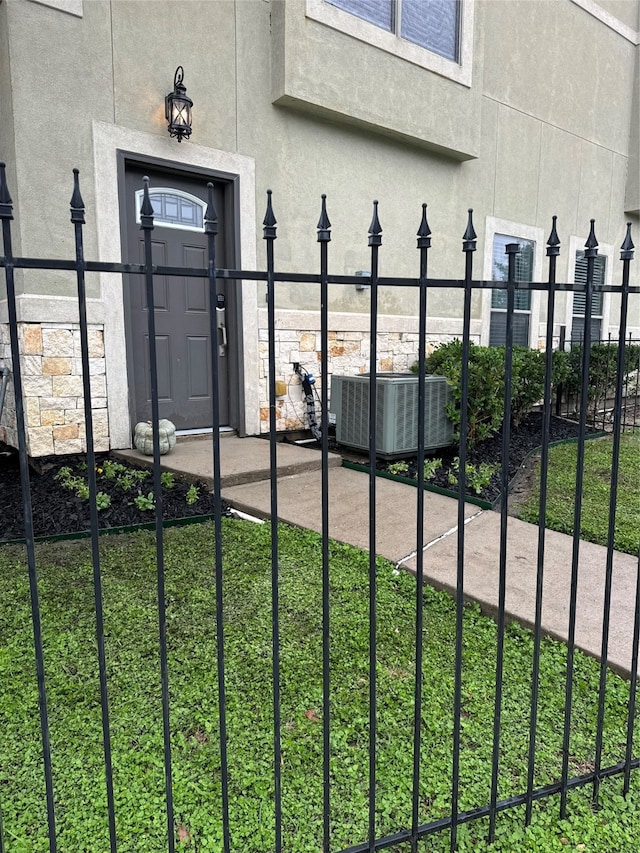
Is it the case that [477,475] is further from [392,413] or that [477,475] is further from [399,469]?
[392,413]

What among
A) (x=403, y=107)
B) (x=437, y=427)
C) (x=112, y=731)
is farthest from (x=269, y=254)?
(x=403, y=107)

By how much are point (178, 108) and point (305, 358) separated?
2.45 metres

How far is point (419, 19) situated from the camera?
20.0ft

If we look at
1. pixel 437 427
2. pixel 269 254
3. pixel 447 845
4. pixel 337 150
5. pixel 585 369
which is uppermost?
pixel 337 150

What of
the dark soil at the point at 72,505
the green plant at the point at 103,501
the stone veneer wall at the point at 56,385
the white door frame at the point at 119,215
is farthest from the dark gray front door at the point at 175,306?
the green plant at the point at 103,501

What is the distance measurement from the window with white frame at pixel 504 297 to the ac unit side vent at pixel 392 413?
113 inches

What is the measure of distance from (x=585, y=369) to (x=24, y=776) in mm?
1976

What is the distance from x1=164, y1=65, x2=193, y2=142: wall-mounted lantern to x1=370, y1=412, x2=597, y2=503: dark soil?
10.6 ft

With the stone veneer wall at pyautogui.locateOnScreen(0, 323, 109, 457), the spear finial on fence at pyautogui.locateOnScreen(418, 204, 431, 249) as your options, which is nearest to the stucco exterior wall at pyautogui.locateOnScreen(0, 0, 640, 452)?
the stone veneer wall at pyautogui.locateOnScreen(0, 323, 109, 457)

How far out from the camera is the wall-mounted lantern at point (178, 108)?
467cm

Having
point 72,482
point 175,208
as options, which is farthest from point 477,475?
point 175,208

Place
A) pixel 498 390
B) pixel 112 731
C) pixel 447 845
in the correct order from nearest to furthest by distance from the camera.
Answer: pixel 447 845 → pixel 112 731 → pixel 498 390

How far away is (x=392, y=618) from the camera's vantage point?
2.60m

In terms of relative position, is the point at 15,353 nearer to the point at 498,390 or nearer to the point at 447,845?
the point at 447,845
